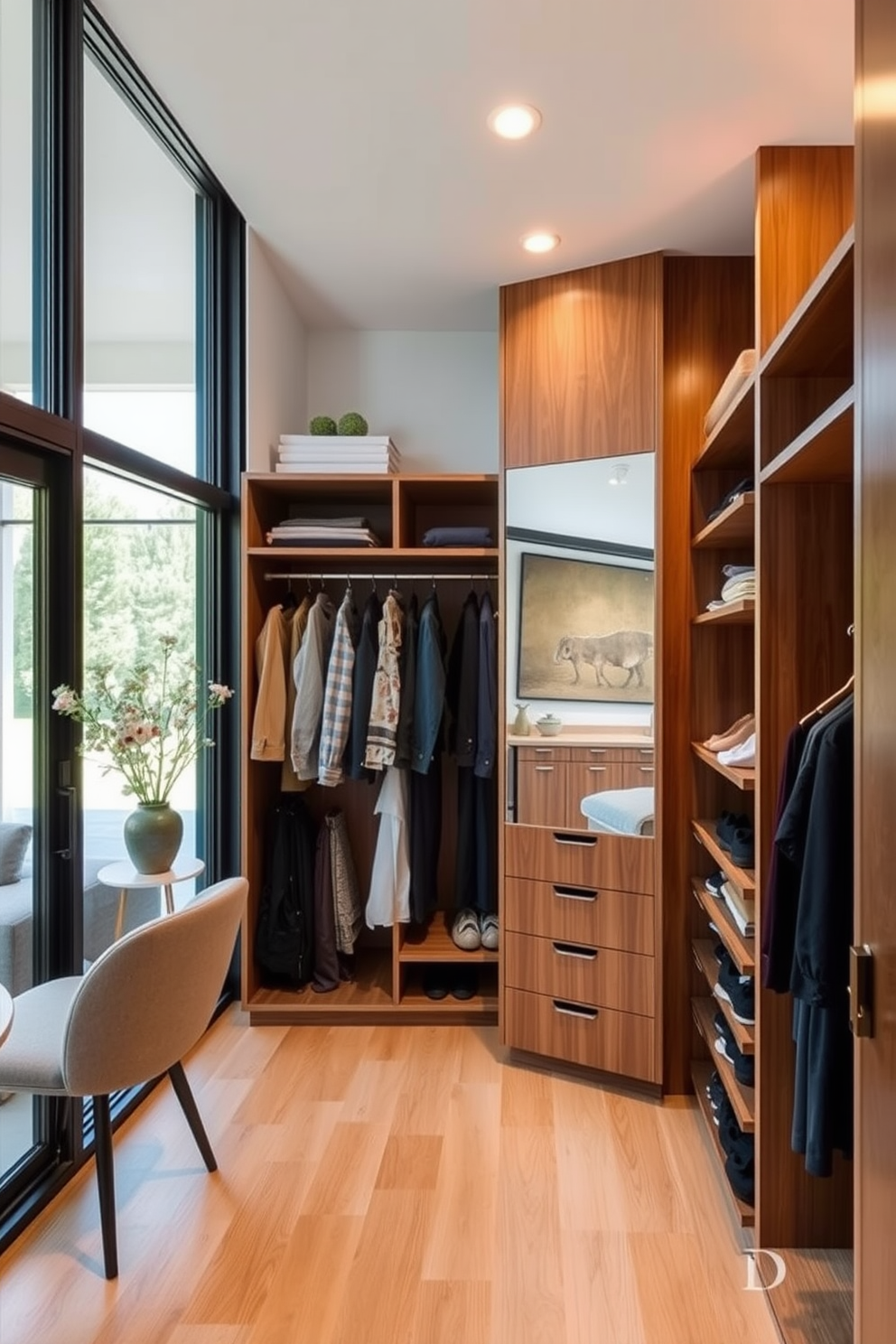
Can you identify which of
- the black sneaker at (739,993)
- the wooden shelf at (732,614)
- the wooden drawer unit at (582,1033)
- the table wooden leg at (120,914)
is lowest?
the wooden drawer unit at (582,1033)

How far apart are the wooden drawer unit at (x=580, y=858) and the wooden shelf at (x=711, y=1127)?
1.97ft

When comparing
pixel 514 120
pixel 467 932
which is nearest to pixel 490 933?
pixel 467 932

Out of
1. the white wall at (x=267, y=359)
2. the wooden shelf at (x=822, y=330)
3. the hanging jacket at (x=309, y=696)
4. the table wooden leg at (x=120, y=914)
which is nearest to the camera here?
the wooden shelf at (x=822, y=330)

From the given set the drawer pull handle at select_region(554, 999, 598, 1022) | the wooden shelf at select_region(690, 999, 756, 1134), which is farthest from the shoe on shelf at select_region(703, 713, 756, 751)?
the drawer pull handle at select_region(554, 999, 598, 1022)

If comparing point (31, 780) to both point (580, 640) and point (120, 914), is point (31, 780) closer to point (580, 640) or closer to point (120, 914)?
point (120, 914)

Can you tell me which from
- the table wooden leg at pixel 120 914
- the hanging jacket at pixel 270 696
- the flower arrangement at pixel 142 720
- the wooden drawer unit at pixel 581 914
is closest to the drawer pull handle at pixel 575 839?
the wooden drawer unit at pixel 581 914

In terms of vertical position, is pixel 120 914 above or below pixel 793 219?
below

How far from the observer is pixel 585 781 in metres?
2.44

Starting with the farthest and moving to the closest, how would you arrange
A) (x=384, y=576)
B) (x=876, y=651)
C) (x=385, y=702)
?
(x=384, y=576) → (x=385, y=702) → (x=876, y=651)

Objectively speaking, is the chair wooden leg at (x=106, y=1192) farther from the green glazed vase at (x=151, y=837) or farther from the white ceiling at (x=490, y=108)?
the white ceiling at (x=490, y=108)

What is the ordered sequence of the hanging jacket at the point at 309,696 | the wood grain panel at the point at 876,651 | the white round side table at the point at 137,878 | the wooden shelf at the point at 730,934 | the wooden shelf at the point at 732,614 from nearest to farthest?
the wood grain panel at the point at 876,651 → the wooden shelf at the point at 730,934 → the wooden shelf at the point at 732,614 → the white round side table at the point at 137,878 → the hanging jacket at the point at 309,696

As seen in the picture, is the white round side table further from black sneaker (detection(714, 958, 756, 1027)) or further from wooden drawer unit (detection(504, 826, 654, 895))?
black sneaker (detection(714, 958, 756, 1027))

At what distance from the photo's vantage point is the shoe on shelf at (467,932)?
2793 mm

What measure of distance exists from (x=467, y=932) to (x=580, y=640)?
1.20m
